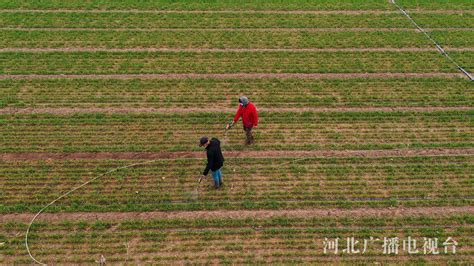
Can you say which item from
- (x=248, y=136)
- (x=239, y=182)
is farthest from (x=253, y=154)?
(x=239, y=182)

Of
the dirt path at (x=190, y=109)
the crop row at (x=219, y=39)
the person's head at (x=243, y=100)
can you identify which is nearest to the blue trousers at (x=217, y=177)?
the person's head at (x=243, y=100)

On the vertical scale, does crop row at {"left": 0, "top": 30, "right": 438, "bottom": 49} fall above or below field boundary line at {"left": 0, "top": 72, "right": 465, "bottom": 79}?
above

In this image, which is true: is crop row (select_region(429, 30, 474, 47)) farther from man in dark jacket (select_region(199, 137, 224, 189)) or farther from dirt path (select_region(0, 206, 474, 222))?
man in dark jacket (select_region(199, 137, 224, 189))

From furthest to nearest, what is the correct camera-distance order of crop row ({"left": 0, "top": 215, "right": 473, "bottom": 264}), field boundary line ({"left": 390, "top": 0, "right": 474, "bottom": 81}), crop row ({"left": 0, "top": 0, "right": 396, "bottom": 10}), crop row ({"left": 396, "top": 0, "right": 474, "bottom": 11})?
crop row ({"left": 396, "top": 0, "right": 474, "bottom": 11})
crop row ({"left": 0, "top": 0, "right": 396, "bottom": 10})
field boundary line ({"left": 390, "top": 0, "right": 474, "bottom": 81})
crop row ({"left": 0, "top": 215, "right": 473, "bottom": 264})

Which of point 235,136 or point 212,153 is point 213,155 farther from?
point 235,136

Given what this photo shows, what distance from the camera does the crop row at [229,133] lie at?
1164cm

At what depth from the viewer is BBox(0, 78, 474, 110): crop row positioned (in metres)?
13.3

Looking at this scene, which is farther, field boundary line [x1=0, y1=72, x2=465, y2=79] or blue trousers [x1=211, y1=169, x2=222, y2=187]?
field boundary line [x1=0, y1=72, x2=465, y2=79]

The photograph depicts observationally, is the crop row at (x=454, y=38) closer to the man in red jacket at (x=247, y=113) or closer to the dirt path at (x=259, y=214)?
the dirt path at (x=259, y=214)

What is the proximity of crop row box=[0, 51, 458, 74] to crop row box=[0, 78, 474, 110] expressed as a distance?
2.56 feet

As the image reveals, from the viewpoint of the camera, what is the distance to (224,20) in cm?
1850

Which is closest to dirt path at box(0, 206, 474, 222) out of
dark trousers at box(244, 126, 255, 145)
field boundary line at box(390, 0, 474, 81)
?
dark trousers at box(244, 126, 255, 145)

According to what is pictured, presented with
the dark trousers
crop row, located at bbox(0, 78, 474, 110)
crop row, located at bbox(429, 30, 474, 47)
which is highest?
crop row, located at bbox(429, 30, 474, 47)

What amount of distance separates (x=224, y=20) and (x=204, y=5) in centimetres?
219
